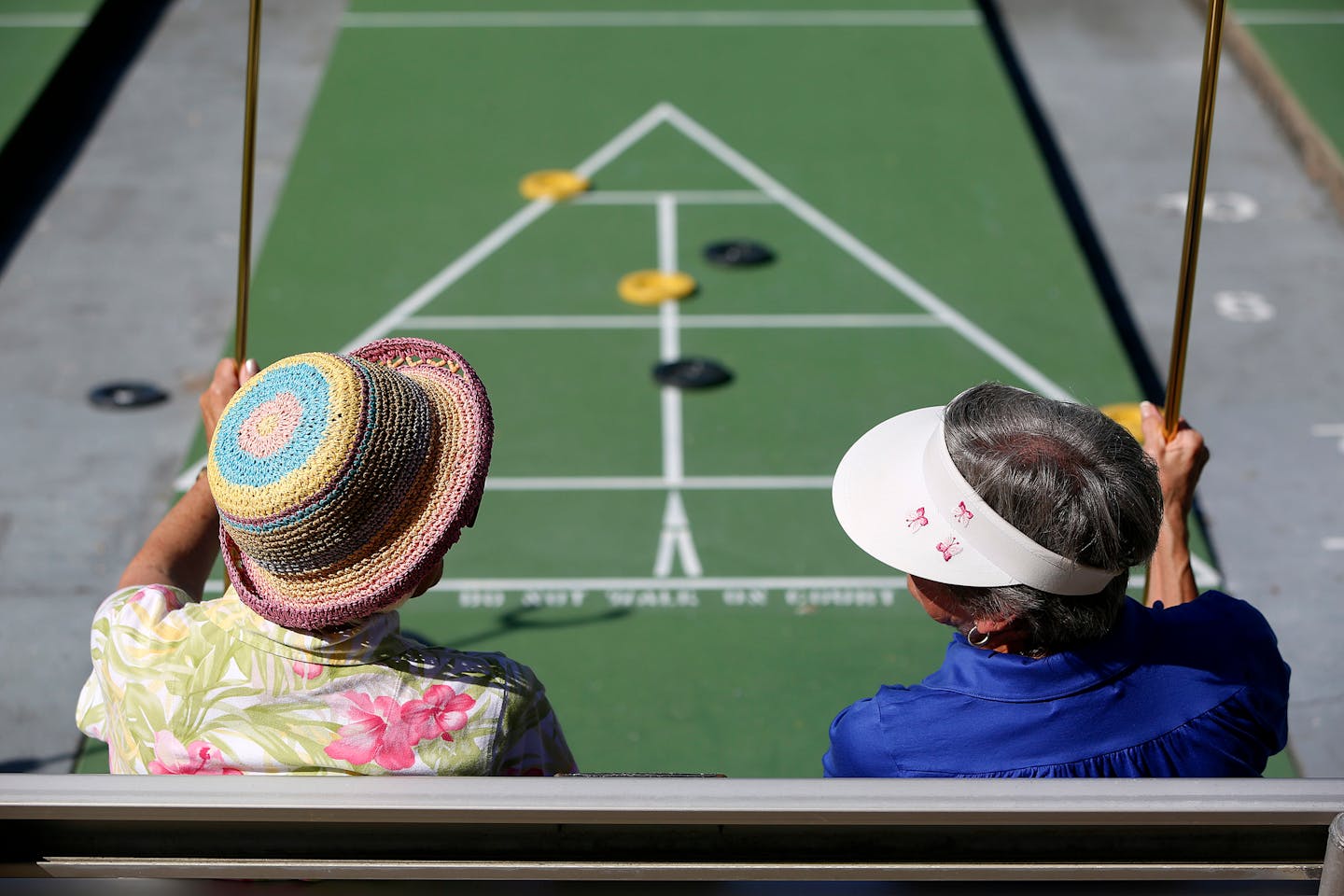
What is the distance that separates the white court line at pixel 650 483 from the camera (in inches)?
238

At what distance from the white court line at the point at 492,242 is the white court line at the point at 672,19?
1721 millimetres

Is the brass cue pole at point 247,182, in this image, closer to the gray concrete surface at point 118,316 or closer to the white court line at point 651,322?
the gray concrete surface at point 118,316

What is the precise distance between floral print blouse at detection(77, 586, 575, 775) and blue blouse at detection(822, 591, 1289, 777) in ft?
1.76

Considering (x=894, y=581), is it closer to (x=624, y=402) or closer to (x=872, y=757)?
(x=624, y=402)

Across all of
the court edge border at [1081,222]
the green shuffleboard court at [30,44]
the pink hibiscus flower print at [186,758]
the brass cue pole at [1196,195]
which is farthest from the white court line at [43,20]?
the brass cue pole at [1196,195]

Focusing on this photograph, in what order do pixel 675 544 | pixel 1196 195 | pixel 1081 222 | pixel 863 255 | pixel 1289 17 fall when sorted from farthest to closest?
pixel 1289 17 < pixel 1081 222 < pixel 863 255 < pixel 675 544 < pixel 1196 195

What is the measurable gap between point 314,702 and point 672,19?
954 centimetres

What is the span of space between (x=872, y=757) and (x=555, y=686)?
300 cm

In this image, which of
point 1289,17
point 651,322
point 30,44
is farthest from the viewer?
point 1289,17

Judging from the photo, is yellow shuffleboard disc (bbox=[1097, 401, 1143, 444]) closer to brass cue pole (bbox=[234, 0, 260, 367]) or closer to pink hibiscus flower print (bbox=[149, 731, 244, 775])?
brass cue pole (bbox=[234, 0, 260, 367])

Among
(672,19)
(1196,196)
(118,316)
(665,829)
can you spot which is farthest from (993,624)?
(672,19)

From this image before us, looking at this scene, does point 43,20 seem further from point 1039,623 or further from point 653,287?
point 1039,623

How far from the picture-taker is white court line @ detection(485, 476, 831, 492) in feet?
19.8

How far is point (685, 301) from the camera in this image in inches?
292
